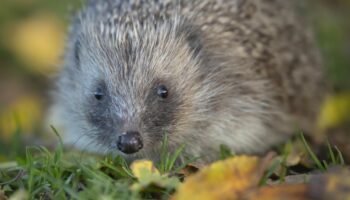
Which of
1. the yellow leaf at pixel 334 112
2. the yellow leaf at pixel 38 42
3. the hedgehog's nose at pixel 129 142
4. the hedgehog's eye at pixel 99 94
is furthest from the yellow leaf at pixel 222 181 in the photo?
the yellow leaf at pixel 38 42

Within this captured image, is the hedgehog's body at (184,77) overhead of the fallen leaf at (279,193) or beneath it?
overhead

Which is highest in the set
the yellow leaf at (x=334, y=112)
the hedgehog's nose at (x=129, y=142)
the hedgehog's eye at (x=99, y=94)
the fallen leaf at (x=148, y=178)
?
the hedgehog's eye at (x=99, y=94)

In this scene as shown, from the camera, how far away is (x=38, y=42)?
7.64 meters

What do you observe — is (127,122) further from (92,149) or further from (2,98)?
(2,98)

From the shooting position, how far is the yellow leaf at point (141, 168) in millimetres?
3604

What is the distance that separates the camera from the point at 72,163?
402cm

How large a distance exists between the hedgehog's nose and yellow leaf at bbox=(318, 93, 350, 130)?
1965 mm

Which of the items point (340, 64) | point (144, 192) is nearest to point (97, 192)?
point (144, 192)

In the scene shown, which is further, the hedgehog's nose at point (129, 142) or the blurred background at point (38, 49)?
the blurred background at point (38, 49)

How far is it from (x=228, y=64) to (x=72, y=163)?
3.97ft

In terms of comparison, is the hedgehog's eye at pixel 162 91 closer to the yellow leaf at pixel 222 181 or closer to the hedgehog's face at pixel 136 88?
the hedgehog's face at pixel 136 88

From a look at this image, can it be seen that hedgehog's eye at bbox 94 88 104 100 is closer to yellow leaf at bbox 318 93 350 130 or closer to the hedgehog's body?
the hedgehog's body

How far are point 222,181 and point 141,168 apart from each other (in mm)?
488

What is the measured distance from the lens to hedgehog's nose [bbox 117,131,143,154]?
395cm
